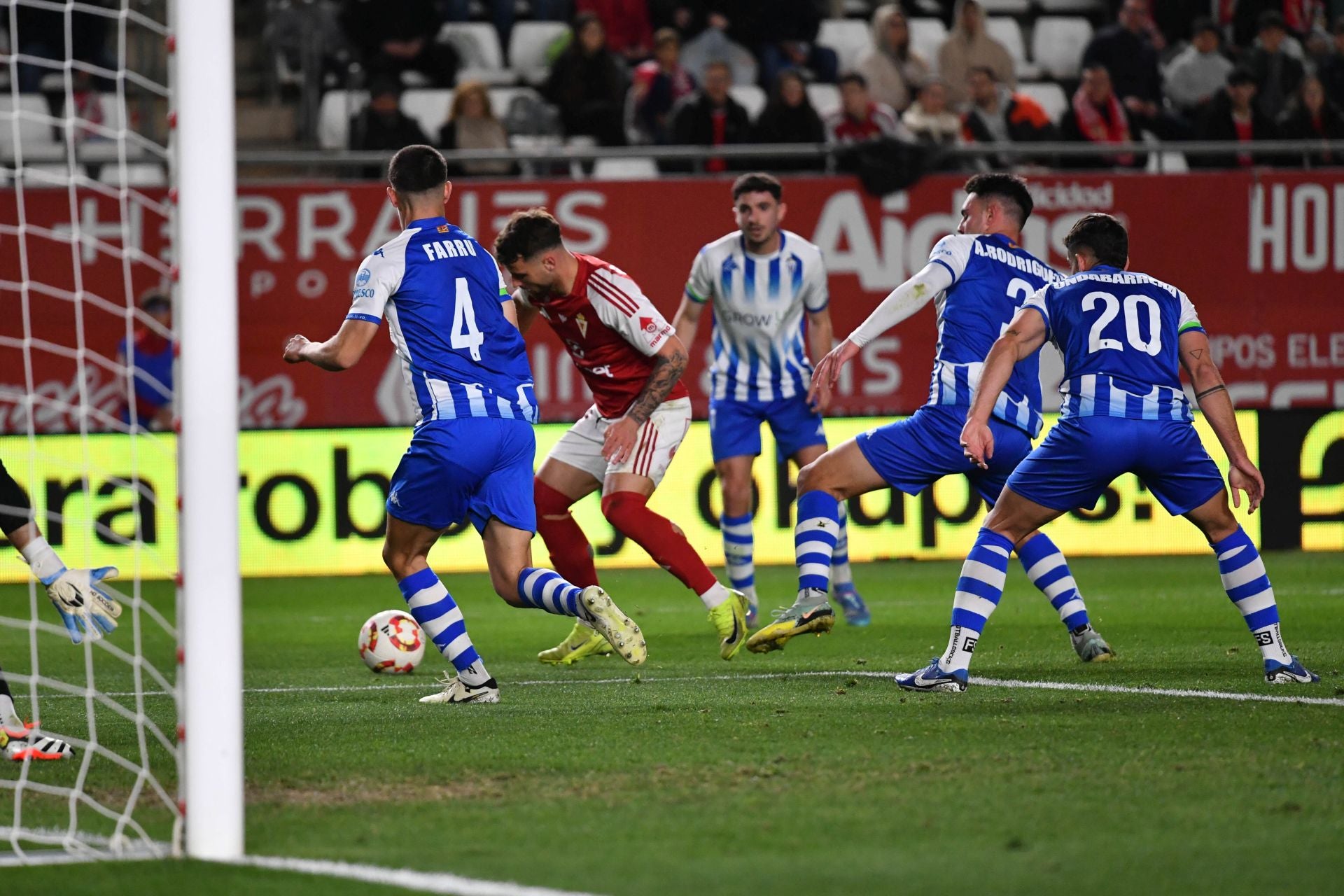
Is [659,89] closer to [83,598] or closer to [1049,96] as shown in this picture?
[1049,96]

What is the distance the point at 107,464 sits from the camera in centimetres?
1279

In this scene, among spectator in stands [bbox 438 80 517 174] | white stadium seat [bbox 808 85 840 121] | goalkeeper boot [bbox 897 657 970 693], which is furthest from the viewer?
white stadium seat [bbox 808 85 840 121]

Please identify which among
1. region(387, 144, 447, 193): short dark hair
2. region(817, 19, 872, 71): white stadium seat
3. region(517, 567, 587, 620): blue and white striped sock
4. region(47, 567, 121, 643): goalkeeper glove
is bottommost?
region(517, 567, 587, 620): blue and white striped sock

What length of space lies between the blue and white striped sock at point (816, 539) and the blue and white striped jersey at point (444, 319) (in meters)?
1.63

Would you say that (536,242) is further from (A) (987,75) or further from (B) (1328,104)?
(B) (1328,104)

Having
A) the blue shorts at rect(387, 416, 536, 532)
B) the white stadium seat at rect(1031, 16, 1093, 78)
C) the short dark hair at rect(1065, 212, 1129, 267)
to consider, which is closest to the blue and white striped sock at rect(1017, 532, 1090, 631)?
the short dark hair at rect(1065, 212, 1129, 267)

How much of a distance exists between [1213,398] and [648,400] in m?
2.23

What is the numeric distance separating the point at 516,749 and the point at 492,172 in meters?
10.1

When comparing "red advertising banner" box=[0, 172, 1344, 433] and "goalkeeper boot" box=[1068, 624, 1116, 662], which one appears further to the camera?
"red advertising banner" box=[0, 172, 1344, 433]

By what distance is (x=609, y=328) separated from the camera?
7.64 metres

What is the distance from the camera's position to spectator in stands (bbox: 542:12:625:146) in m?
15.6

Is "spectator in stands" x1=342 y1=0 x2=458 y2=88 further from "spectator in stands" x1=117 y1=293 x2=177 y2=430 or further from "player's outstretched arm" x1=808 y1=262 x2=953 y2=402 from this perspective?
"player's outstretched arm" x1=808 y1=262 x2=953 y2=402

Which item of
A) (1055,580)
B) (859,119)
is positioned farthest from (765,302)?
(859,119)

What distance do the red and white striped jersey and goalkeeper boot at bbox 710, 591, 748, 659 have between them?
36.4 inches
